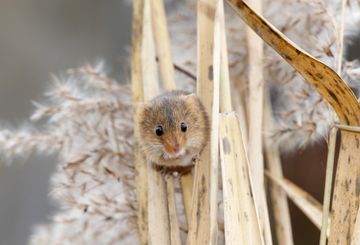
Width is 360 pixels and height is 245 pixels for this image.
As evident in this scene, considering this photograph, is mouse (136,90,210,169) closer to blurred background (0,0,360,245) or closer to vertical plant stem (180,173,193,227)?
vertical plant stem (180,173,193,227)

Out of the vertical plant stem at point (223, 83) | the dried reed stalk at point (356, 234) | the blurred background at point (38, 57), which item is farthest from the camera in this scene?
the blurred background at point (38, 57)

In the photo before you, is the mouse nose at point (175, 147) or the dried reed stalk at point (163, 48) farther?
the dried reed stalk at point (163, 48)

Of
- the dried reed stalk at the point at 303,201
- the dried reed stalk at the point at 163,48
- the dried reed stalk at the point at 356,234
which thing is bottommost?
the dried reed stalk at the point at 356,234

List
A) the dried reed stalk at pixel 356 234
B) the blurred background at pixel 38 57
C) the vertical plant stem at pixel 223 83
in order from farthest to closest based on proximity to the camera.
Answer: the blurred background at pixel 38 57, the vertical plant stem at pixel 223 83, the dried reed stalk at pixel 356 234

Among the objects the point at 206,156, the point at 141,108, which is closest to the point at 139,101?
the point at 141,108

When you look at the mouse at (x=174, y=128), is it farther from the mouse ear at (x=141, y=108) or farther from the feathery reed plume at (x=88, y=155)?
the feathery reed plume at (x=88, y=155)

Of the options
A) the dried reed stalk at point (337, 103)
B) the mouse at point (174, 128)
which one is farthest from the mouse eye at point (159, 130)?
the dried reed stalk at point (337, 103)

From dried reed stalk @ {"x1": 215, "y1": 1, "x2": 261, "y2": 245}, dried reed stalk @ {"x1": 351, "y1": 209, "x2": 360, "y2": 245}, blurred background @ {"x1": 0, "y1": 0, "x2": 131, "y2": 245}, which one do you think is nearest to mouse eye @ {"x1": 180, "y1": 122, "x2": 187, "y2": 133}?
dried reed stalk @ {"x1": 215, "y1": 1, "x2": 261, "y2": 245}

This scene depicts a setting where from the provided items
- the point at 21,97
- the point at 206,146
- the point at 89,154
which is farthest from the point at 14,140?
the point at 21,97
